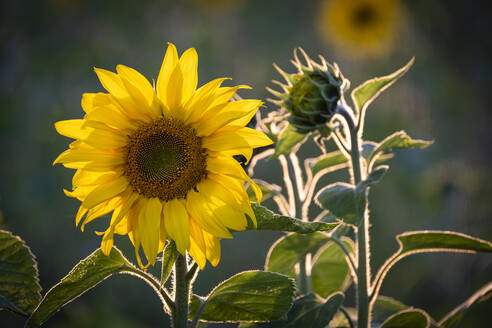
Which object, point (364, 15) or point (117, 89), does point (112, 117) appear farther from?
point (364, 15)

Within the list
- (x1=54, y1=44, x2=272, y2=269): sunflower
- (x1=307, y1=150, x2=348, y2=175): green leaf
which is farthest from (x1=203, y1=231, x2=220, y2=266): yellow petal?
(x1=307, y1=150, x2=348, y2=175): green leaf

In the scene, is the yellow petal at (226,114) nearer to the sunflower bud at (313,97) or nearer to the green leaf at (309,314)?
the sunflower bud at (313,97)

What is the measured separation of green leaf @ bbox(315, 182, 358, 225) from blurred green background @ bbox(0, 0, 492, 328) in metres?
1.19

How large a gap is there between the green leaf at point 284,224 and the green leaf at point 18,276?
0.24m

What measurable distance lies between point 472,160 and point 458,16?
2.43 ft

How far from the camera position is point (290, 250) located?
684 mm

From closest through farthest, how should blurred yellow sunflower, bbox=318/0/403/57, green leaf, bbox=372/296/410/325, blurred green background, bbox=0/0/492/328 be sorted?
green leaf, bbox=372/296/410/325 → blurred green background, bbox=0/0/492/328 → blurred yellow sunflower, bbox=318/0/403/57

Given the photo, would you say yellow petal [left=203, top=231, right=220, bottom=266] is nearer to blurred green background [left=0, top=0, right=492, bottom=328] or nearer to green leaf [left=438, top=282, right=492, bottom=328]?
green leaf [left=438, top=282, right=492, bottom=328]

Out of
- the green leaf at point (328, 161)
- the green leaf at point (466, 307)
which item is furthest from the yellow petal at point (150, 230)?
the green leaf at point (466, 307)

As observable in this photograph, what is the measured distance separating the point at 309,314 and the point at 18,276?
0.32 metres

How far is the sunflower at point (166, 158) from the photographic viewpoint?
21.5 inches

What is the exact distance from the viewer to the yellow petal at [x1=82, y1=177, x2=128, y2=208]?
548mm

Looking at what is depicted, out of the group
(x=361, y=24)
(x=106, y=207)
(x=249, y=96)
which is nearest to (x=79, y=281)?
(x=106, y=207)

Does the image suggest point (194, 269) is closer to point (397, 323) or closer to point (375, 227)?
point (397, 323)
